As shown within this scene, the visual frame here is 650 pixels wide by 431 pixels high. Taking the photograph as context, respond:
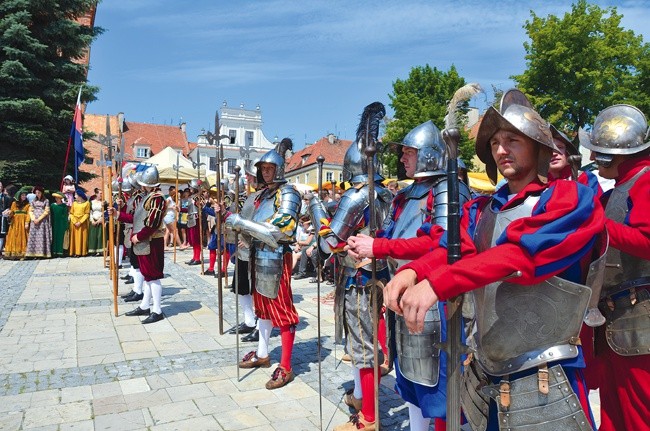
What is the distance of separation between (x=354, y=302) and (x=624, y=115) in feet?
7.36

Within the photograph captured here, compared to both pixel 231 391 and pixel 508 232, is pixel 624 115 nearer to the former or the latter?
pixel 508 232

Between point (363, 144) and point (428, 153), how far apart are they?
0.87 metres

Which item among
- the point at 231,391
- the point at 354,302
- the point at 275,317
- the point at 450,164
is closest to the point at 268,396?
the point at 231,391

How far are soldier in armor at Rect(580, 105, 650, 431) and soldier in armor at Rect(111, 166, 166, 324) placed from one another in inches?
226

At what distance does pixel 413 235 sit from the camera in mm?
3113

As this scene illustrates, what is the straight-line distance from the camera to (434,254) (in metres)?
2.08

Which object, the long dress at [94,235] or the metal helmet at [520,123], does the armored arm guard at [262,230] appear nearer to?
the metal helmet at [520,123]

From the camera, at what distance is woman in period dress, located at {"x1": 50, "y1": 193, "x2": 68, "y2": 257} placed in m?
16.2

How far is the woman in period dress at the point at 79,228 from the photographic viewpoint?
16.3 meters

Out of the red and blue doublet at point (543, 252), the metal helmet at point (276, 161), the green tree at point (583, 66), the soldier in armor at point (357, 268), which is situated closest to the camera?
the red and blue doublet at point (543, 252)

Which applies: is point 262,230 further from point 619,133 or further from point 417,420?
point 619,133

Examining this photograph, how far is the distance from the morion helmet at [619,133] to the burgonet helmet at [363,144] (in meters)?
1.36

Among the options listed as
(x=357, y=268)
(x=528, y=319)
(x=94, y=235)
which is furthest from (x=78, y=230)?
(x=528, y=319)

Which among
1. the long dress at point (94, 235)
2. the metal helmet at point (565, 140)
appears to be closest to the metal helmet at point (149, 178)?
the metal helmet at point (565, 140)
